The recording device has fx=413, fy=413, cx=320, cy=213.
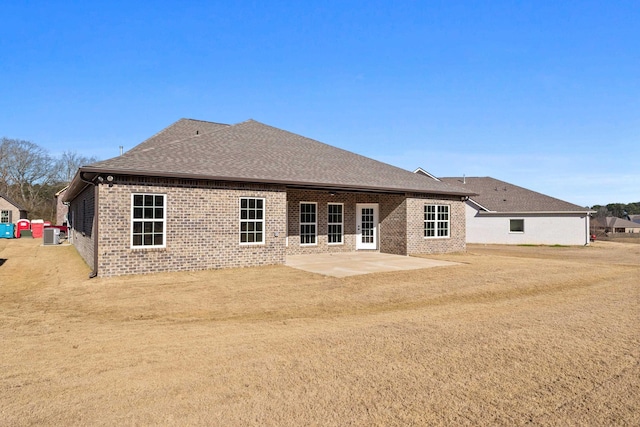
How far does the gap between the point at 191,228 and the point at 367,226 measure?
370 inches

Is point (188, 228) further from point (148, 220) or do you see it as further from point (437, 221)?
point (437, 221)

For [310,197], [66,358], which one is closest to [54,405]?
[66,358]

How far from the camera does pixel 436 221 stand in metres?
19.1

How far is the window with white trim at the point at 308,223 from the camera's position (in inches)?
714

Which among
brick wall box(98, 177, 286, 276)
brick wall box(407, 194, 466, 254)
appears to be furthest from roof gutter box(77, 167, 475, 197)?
brick wall box(407, 194, 466, 254)

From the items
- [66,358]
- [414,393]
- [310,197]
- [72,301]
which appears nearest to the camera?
[414,393]

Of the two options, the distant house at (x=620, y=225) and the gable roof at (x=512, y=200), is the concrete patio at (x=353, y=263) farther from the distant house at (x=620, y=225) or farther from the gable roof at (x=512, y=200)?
the distant house at (x=620, y=225)

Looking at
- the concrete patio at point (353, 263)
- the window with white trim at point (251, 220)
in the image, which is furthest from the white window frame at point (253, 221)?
the concrete patio at point (353, 263)

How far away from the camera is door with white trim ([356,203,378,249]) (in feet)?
64.2

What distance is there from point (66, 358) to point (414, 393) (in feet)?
13.6

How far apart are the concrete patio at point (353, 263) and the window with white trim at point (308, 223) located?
1018 millimetres

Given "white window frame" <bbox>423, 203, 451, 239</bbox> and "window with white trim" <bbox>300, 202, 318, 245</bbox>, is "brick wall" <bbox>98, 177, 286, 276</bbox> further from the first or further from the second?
"white window frame" <bbox>423, 203, 451, 239</bbox>

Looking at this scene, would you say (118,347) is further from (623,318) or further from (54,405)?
(623,318)

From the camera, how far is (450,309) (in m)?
8.04
